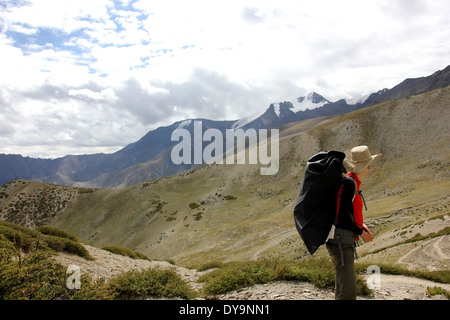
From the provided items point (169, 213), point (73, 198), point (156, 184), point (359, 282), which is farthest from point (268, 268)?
point (73, 198)

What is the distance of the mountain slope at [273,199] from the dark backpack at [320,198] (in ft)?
61.1

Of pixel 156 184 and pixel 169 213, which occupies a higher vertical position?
pixel 156 184

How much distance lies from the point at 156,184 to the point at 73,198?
32.4m

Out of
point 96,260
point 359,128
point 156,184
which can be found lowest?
A: point 96,260

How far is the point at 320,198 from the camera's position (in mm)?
6797

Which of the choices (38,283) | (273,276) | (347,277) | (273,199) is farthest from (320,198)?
(273,199)

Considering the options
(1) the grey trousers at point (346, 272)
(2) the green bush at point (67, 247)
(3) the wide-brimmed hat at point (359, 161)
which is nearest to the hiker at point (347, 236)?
(1) the grey trousers at point (346, 272)

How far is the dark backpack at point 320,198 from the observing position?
22.0ft

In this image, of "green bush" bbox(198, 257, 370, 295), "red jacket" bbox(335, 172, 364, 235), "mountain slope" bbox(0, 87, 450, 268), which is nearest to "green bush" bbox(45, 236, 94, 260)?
"green bush" bbox(198, 257, 370, 295)

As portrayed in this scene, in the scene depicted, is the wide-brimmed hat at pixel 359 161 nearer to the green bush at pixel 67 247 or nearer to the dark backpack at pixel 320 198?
the dark backpack at pixel 320 198

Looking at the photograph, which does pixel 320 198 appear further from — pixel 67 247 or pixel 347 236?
pixel 67 247

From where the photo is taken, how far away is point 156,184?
104500 millimetres

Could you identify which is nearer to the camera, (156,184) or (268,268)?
(268,268)
